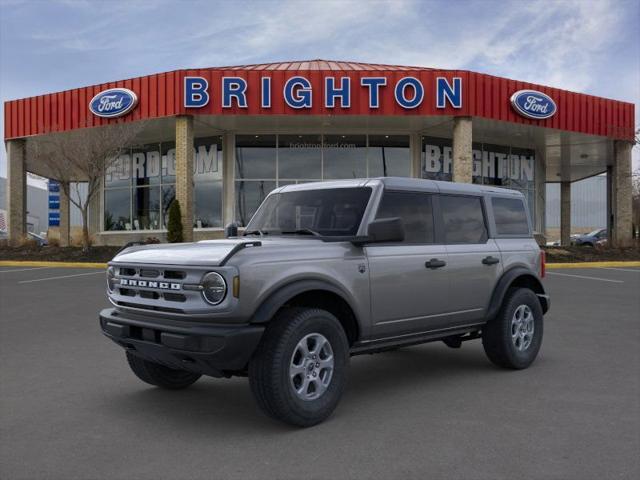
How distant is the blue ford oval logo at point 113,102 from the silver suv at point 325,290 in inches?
686

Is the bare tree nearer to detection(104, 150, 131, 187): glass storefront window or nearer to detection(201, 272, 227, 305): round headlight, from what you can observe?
detection(104, 150, 131, 187): glass storefront window

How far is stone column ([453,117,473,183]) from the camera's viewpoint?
20797 millimetres

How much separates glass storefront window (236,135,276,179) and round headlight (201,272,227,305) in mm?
20104

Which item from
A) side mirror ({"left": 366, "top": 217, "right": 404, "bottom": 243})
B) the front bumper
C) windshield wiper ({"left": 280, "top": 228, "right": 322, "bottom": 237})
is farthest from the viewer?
windshield wiper ({"left": 280, "top": 228, "right": 322, "bottom": 237})

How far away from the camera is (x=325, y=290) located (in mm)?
4363

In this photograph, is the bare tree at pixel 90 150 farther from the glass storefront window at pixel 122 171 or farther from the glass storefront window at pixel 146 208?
the glass storefront window at pixel 122 171

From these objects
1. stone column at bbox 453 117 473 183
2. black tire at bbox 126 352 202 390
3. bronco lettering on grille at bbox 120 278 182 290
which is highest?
stone column at bbox 453 117 473 183

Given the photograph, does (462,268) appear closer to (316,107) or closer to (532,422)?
(532,422)

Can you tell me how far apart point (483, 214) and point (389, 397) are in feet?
7.18

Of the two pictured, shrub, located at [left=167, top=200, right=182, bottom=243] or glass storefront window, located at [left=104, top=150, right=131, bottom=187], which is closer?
shrub, located at [left=167, top=200, right=182, bottom=243]

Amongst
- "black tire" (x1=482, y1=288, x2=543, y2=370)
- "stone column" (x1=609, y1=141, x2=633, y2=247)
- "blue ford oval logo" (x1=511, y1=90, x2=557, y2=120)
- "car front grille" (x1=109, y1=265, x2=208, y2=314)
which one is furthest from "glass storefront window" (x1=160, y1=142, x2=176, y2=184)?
"car front grille" (x1=109, y1=265, x2=208, y2=314)

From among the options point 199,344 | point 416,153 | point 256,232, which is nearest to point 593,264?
point 416,153

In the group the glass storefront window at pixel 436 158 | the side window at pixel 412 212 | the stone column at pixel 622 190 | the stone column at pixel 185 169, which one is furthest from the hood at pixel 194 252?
the stone column at pixel 622 190

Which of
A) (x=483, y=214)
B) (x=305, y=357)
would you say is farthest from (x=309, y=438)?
(x=483, y=214)
